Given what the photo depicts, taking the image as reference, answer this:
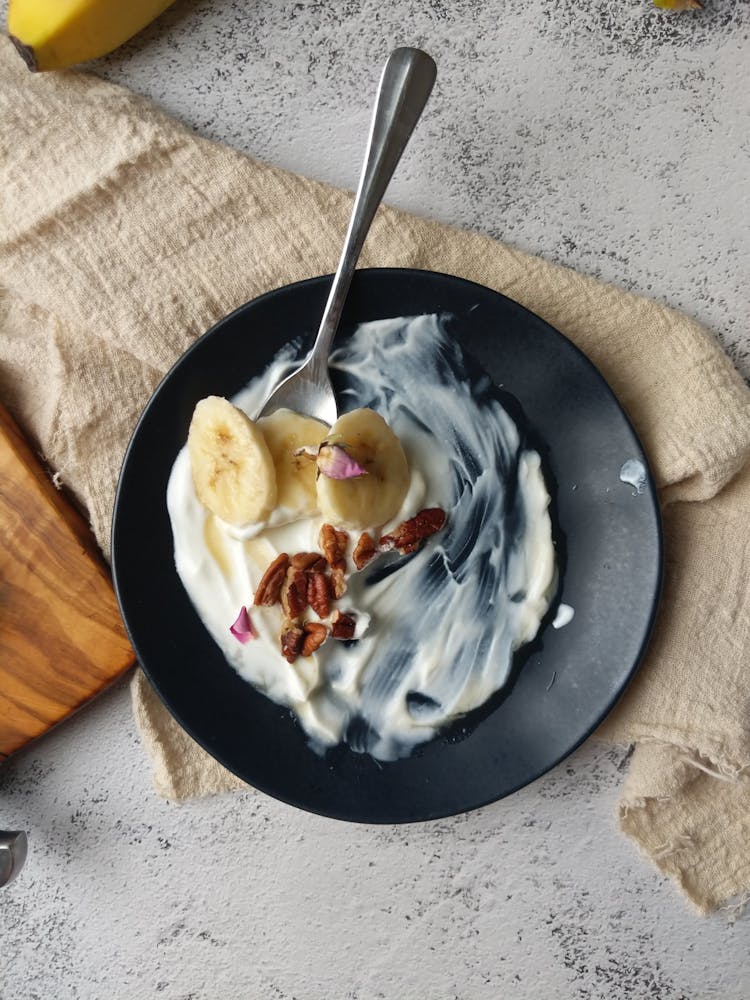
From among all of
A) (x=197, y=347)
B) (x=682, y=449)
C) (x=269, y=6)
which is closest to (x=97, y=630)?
(x=197, y=347)

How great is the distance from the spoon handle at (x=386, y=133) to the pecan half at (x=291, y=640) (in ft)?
1.48

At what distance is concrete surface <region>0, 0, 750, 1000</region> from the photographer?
1.23m

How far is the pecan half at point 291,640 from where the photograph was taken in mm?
1130

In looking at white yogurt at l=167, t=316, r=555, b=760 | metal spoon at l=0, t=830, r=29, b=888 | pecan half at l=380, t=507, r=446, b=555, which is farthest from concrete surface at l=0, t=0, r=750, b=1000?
pecan half at l=380, t=507, r=446, b=555

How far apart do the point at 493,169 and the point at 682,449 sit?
502 millimetres

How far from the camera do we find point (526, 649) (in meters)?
1.17

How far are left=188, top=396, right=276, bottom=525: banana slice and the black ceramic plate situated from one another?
0.06 metres

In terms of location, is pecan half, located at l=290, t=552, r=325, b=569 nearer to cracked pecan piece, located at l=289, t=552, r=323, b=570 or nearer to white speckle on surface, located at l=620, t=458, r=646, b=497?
cracked pecan piece, located at l=289, t=552, r=323, b=570

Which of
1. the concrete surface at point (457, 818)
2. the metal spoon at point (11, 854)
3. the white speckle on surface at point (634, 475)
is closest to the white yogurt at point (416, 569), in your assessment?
the white speckle on surface at point (634, 475)

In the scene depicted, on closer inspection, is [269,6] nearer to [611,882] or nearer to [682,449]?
[682,449]

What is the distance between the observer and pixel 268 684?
1.17 metres

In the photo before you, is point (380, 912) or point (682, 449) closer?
point (682, 449)

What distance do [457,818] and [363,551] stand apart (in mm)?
467

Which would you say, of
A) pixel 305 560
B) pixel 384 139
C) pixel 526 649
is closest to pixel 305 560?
pixel 305 560
